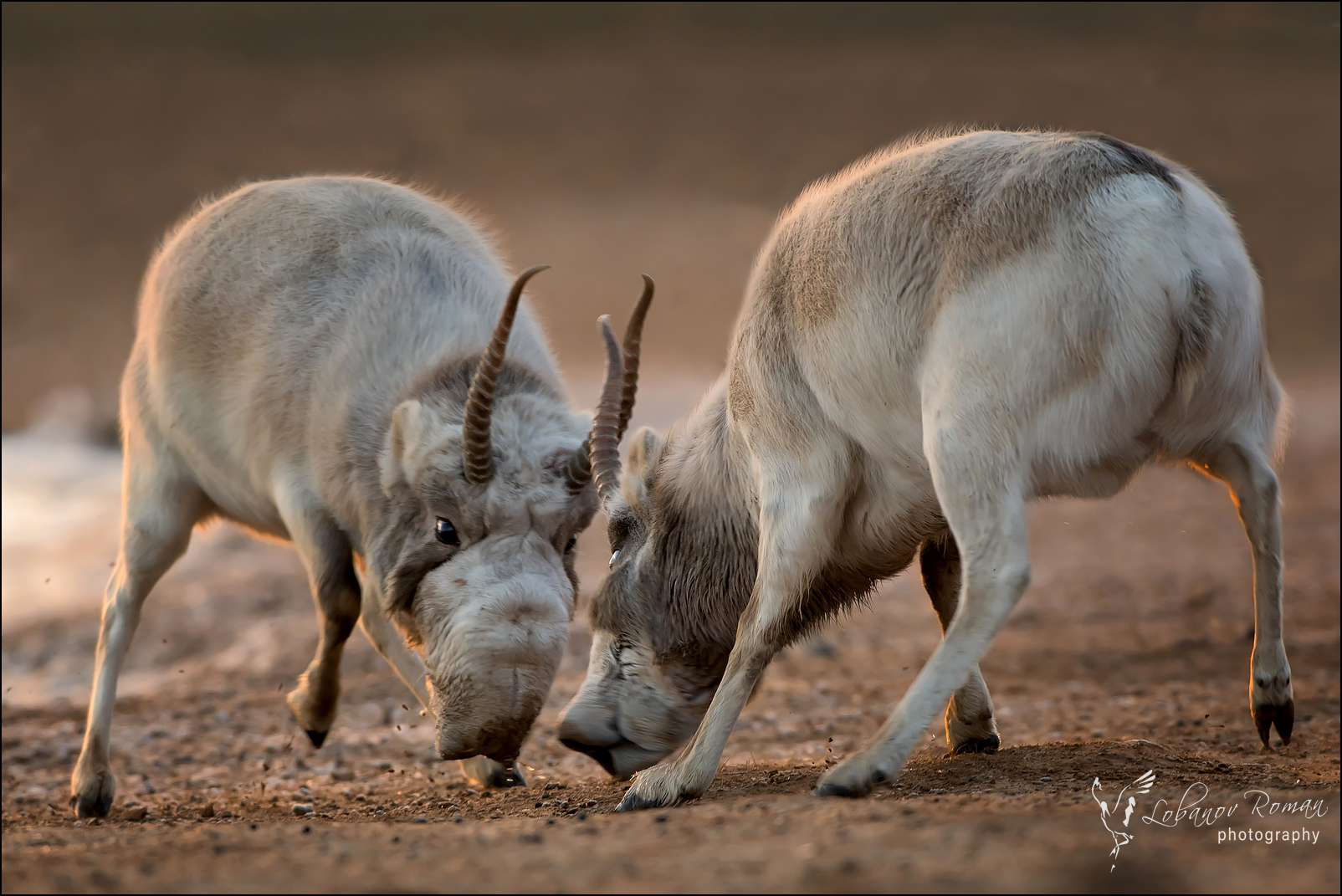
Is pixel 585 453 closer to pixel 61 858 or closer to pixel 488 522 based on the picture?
pixel 488 522

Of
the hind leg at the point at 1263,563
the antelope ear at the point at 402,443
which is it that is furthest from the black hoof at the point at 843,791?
the antelope ear at the point at 402,443

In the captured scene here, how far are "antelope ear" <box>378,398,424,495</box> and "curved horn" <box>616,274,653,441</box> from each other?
90 centimetres

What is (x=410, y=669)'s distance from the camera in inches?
252

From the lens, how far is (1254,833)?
9.50ft

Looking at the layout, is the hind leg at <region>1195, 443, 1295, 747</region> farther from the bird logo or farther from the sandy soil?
the bird logo

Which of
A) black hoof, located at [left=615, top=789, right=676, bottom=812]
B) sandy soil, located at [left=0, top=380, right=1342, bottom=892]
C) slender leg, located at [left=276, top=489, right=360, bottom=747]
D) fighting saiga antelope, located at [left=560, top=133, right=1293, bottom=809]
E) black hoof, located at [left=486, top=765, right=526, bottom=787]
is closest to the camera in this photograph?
sandy soil, located at [left=0, top=380, right=1342, bottom=892]

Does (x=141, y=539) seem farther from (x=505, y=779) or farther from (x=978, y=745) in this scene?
(x=978, y=745)

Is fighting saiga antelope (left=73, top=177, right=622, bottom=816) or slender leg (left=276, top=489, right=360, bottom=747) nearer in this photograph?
fighting saiga antelope (left=73, top=177, right=622, bottom=816)

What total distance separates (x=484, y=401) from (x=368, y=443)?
0.85 meters

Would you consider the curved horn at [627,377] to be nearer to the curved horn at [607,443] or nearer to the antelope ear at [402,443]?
the curved horn at [607,443]

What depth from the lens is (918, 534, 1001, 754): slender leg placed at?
16.7 ft

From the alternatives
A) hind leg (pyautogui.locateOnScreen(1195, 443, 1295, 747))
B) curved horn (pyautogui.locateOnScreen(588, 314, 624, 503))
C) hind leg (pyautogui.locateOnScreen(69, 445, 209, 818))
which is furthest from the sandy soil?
curved horn (pyautogui.locateOnScreen(588, 314, 624, 503))

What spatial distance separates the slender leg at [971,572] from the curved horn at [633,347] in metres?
1.87

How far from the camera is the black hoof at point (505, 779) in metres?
6.16
